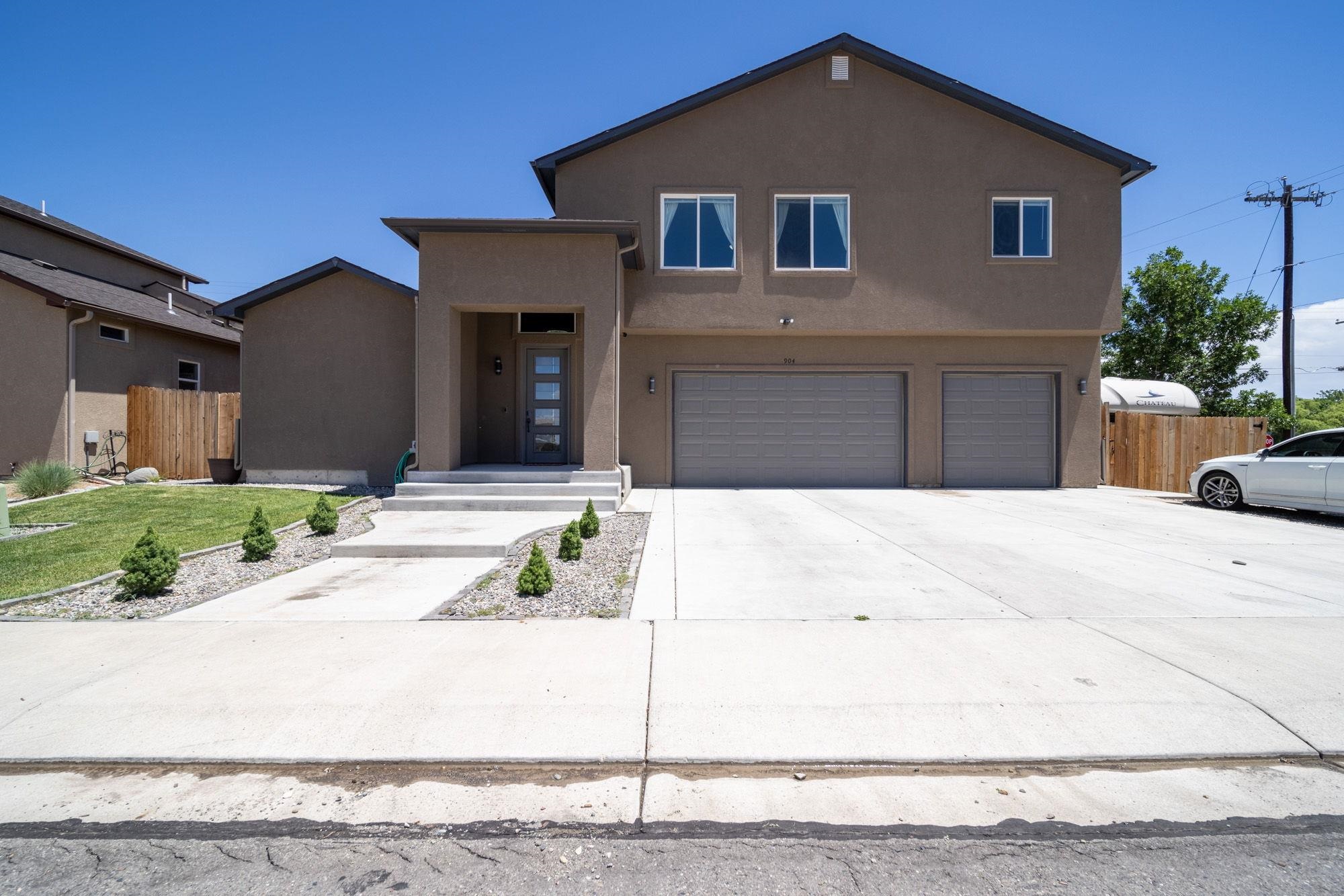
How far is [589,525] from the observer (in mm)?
8586

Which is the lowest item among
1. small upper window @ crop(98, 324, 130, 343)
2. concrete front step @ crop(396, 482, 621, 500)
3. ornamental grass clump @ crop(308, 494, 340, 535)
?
ornamental grass clump @ crop(308, 494, 340, 535)

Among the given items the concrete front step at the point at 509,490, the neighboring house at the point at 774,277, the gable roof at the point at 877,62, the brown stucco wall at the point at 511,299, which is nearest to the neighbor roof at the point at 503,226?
the brown stucco wall at the point at 511,299

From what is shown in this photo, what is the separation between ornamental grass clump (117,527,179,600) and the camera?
628cm

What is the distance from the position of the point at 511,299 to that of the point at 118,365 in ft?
35.2

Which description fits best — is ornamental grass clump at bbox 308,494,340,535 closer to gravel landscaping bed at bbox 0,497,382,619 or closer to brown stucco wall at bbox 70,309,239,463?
gravel landscaping bed at bbox 0,497,382,619

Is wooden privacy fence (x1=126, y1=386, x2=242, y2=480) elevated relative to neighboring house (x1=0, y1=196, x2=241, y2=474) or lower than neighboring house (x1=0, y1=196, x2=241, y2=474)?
lower

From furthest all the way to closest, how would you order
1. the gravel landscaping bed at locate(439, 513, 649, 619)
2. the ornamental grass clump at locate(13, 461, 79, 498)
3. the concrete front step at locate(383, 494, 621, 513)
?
the ornamental grass clump at locate(13, 461, 79, 498), the concrete front step at locate(383, 494, 621, 513), the gravel landscaping bed at locate(439, 513, 649, 619)

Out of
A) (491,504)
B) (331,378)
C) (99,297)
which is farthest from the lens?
(99,297)

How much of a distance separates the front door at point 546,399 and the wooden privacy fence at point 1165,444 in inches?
442

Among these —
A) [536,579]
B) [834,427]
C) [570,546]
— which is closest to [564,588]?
[536,579]

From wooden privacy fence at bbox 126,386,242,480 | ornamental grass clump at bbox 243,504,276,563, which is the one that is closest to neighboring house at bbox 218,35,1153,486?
wooden privacy fence at bbox 126,386,242,480

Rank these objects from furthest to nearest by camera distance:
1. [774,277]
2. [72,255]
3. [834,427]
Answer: [72,255], [834,427], [774,277]

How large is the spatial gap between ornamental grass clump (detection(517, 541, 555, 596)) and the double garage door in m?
8.12

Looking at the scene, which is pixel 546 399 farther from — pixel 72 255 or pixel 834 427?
pixel 72 255
